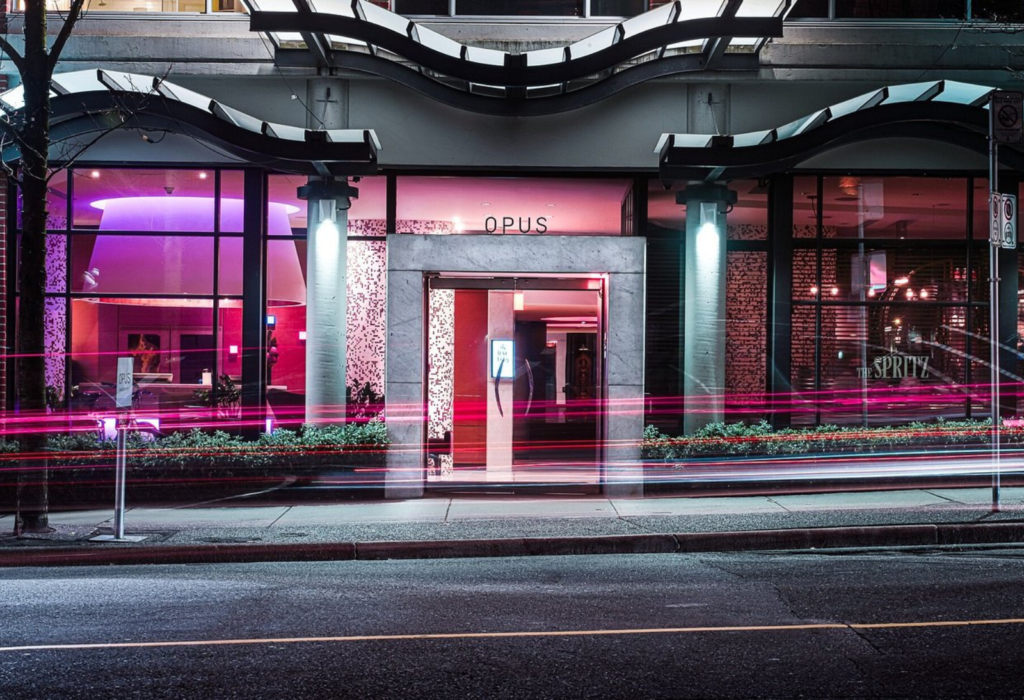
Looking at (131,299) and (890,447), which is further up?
(131,299)

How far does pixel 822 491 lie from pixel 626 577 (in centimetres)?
577

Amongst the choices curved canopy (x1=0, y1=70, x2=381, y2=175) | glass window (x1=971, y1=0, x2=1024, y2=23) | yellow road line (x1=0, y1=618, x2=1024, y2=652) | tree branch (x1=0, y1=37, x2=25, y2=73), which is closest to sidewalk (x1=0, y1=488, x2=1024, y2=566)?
yellow road line (x1=0, y1=618, x2=1024, y2=652)

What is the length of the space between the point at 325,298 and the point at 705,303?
5.57 metres

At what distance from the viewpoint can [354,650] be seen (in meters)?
5.85

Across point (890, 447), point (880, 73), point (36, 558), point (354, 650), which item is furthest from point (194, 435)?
point (880, 73)

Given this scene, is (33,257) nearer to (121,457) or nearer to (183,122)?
(121,457)

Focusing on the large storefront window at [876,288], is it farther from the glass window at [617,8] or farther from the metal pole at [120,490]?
the metal pole at [120,490]

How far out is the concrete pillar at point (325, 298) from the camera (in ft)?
46.7

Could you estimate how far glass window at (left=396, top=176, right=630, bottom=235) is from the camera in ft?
48.4

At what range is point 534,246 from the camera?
14.2 meters

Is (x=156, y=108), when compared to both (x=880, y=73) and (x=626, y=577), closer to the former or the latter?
(x=626, y=577)

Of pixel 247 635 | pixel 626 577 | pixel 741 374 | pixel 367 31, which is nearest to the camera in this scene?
pixel 247 635

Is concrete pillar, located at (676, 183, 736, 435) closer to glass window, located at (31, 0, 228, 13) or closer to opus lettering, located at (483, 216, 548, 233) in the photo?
opus lettering, located at (483, 216, 548, 233)

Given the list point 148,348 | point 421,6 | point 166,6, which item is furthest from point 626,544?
point 166,6
